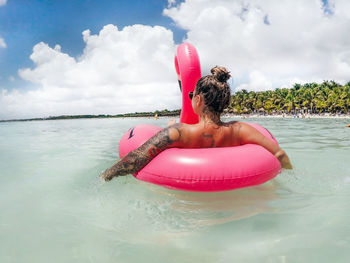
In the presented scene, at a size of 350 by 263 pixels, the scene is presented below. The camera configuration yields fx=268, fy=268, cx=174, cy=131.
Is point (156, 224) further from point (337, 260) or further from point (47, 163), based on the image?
point (47, 163)

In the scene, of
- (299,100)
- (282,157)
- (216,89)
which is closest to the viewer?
(216,89)

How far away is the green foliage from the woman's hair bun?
2663 inches

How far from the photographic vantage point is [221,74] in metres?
3.50

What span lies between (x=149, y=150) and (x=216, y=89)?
120 cm

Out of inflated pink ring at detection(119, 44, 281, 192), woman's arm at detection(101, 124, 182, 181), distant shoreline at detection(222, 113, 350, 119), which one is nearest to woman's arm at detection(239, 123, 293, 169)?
inflated pink ring at detection(119, 44, 281, 192)

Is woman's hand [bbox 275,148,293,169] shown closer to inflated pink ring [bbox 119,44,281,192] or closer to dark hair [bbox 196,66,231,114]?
inflated pink ring [bbox 119,44,281,192]

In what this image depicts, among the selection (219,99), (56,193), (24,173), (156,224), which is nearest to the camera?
(156,224)

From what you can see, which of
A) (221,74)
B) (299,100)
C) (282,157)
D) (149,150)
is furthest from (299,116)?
(149,150)

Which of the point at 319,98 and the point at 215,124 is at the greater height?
the point at 319,98

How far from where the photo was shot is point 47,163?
6891mm

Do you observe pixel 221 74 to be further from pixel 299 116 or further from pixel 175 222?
pixel 299 116

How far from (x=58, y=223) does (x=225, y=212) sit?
184 cm

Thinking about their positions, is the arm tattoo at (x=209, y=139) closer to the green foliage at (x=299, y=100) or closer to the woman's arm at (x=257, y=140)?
the woman's arm at (x=257, y=140)

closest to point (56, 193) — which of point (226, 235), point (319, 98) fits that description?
point (226, 235)
